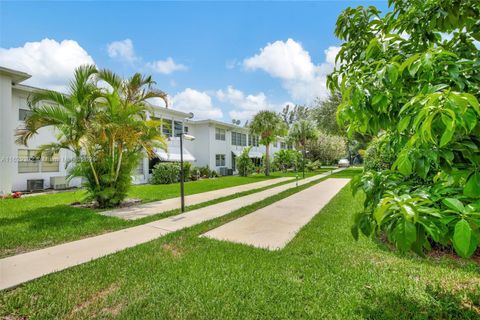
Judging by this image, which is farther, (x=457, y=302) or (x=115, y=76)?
(x=115, y=76)

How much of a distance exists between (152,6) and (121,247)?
819 centimetres

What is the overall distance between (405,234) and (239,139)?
32616 millimetres

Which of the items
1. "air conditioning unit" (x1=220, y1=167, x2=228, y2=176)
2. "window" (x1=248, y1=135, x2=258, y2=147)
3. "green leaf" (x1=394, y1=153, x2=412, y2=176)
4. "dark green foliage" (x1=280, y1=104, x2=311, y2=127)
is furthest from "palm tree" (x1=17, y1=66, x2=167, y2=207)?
"dark green foliage" (x1=280, y1=104, x2=311, y2=127)

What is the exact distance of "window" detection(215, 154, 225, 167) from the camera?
2906 cm

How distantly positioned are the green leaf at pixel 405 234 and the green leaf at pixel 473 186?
0.46m

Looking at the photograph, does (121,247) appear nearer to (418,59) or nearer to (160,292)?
(160,292)

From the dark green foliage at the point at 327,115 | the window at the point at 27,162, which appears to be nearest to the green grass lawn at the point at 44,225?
the window at the point at 27,162

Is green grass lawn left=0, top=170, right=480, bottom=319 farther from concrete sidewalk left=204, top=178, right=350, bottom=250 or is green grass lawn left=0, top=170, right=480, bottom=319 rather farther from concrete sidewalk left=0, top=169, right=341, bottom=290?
concrete sidewalk left=204, top=178, right=350, bottom=250

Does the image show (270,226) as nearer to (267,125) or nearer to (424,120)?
(424,120)

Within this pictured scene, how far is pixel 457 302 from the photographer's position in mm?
3412

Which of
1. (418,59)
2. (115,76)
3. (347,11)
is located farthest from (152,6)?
(418,59)

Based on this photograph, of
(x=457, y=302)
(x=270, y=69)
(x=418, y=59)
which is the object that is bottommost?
(x=457, y=302)

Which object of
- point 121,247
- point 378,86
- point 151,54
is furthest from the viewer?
point 151,54

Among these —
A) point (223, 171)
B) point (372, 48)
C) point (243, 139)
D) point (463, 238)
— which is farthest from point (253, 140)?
point (463, 238)
